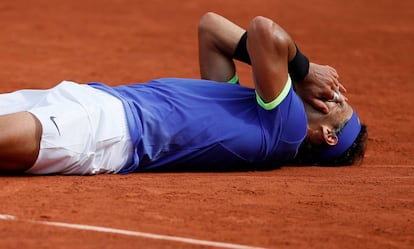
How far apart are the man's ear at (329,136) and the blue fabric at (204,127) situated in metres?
0.27

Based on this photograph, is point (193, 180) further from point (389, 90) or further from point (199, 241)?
point (389, 90)

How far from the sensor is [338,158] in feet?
25.4

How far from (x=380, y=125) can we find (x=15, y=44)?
4.83 m

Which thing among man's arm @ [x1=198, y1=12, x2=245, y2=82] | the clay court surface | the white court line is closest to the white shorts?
the clay court surface

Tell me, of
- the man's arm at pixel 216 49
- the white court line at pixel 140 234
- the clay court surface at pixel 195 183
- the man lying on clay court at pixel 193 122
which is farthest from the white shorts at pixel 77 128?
the man's arm at pixel 216 49

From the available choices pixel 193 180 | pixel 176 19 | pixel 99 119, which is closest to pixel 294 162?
pixel 193 180

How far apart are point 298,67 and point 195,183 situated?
1140mm

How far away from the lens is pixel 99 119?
22.3 ft

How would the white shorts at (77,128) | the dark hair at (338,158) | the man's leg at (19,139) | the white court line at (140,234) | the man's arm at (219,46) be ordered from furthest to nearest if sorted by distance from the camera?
the man's arm at (219,46)
the dark hair at (338,158)
the white shorts at (77,128)
the man's leg at (19,139)
the white court line at (140,234)

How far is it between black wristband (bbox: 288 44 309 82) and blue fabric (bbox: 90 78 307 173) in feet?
0.78

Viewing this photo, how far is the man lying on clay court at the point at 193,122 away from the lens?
21.6ft

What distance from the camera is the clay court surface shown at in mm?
5777

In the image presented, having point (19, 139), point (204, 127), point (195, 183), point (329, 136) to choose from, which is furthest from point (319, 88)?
point (19, 139)

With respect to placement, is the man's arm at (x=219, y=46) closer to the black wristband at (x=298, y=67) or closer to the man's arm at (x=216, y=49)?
the man's arm at (x=216, y=49)
